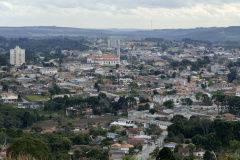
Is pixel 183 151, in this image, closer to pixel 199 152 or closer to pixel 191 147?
pixel 191 147

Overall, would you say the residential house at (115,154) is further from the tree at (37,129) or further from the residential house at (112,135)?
the tree at (37,129)

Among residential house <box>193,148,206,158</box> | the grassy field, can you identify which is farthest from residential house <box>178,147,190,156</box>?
the grassy field

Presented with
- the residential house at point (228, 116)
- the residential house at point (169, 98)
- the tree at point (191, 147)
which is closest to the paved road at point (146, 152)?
the tree at point (191, 147)

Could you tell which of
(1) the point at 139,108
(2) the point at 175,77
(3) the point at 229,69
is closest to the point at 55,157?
(1) the point at 139,108

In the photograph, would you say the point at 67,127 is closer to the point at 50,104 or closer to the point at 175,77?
the point at 50,104

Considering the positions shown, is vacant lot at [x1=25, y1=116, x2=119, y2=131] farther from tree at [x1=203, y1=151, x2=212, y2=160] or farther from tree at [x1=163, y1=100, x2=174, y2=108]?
tree at [x1=203, y1=151, x2=212, y2=160]

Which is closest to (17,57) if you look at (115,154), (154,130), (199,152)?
(154,130)
